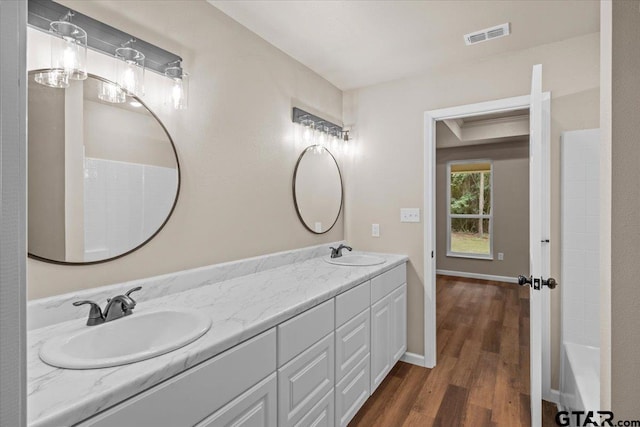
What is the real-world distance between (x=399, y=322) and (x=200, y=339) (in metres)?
1.91

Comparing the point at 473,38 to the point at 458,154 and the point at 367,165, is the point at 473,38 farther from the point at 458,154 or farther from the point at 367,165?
the point at 458,154

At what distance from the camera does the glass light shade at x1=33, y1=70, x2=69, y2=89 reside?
115 centimetres

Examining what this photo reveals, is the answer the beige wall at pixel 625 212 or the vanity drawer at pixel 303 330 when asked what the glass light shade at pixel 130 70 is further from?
the beige wall at pixel 625 212

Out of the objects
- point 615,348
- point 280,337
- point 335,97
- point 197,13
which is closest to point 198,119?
point 197,13

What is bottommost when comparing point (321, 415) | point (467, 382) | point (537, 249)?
point (467, 382)

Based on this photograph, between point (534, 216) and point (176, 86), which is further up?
point (176, 86)

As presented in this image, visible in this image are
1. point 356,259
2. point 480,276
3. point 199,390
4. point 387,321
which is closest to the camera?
point 199,390

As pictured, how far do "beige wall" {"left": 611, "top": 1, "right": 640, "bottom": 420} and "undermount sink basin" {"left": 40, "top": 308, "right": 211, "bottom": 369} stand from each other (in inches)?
45.3

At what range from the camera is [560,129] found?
2.14m

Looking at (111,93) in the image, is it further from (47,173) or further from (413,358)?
(413,358)

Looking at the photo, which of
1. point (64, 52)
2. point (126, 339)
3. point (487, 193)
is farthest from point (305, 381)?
point (487, 193)

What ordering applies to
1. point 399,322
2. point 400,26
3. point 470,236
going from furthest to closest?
point 470,236 < point 399,322 < point 400,26

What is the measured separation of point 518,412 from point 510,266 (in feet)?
12.6

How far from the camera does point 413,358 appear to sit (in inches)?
106
